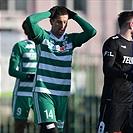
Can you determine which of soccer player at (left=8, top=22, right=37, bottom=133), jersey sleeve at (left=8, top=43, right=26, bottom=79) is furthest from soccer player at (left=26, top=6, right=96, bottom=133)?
jersey sleeve at (left=8, top=43, right=26, bottom=79)

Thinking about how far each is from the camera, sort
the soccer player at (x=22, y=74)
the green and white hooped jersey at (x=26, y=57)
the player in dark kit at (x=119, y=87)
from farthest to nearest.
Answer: the green and white hooped jersey at (x=26, y=57) → the soccer player at (x=22, y=74) → the player in dark kit at (x=119, y=87)

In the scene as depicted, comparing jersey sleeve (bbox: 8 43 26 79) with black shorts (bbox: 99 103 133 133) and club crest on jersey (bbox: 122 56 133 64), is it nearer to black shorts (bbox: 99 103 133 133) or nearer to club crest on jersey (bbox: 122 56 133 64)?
black shorts (bbox: 99 103 133 133)

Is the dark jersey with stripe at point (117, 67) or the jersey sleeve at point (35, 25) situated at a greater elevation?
the jersey sleeve at point (35, 25)

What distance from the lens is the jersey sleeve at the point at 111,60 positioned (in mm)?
8164

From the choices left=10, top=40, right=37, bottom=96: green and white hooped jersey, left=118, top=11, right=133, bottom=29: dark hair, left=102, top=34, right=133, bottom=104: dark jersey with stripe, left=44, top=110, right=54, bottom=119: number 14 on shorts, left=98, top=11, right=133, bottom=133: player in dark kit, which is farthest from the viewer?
left=10, top=40, right=37, bottom=96: green and white hooped jersey

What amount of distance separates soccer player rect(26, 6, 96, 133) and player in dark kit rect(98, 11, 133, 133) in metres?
0.60

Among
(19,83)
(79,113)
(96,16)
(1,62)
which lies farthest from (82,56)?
(96,16)

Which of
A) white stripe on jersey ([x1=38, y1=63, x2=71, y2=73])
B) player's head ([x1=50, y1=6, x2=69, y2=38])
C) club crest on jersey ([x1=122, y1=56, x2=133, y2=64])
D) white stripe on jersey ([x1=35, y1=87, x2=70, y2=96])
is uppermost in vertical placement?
player's head ([x1=50, y1=6, x2=69, y2=38])

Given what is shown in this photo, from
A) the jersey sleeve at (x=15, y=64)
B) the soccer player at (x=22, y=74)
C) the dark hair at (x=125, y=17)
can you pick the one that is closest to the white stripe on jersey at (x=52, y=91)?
the dark hair at (x=125, y=17)

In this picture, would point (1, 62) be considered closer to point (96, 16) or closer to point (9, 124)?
point (9, 124)

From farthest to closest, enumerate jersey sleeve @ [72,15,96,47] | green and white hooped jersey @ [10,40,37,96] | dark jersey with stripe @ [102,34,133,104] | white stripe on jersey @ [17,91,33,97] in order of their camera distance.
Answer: white stripe on jersey @ [17,91,33,97] < green and white hooped jersey @ [10,40,37,96] < jersey sleeve @ [72,15,96,47] < dark jersey with stripe @ [102,34,133,104]

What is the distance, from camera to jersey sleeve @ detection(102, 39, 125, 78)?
8.16 metres

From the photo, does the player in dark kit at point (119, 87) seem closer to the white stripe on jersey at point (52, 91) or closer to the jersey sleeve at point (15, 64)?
the white stripe on jersey at point (52, 91)

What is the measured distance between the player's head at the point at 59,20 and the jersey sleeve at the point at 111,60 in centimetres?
68
